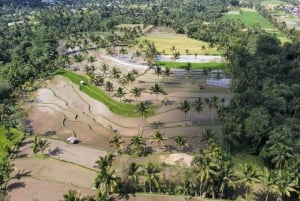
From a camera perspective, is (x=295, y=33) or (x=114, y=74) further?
(x=295, y=33)

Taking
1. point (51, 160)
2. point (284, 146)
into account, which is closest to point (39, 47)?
point (51, 160)

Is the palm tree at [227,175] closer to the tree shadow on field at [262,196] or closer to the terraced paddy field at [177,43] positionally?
the tree shadow on field at [262,196]

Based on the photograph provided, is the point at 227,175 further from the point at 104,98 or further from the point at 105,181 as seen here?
the point at 104,98

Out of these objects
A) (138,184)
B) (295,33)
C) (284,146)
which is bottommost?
(295,33)

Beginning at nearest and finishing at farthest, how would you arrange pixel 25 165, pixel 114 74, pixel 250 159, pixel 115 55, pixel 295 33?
1. pixel 25 165
2. pixel 250 159
3. pixel 114 74
4. pixel 115 55
5. pixel 295 33

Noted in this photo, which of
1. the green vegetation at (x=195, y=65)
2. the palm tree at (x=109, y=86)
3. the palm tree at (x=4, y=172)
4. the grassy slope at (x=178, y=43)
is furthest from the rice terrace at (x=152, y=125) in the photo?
the grassy slope at (x=178, y=43)

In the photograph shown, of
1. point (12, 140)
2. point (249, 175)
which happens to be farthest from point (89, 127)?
point (249, 175)

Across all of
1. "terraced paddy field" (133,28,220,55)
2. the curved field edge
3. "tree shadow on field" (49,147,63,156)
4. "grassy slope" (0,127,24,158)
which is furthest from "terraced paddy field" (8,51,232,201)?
"terraced paddy field" (133,28,220,55)

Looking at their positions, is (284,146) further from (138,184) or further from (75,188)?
(75,188)
